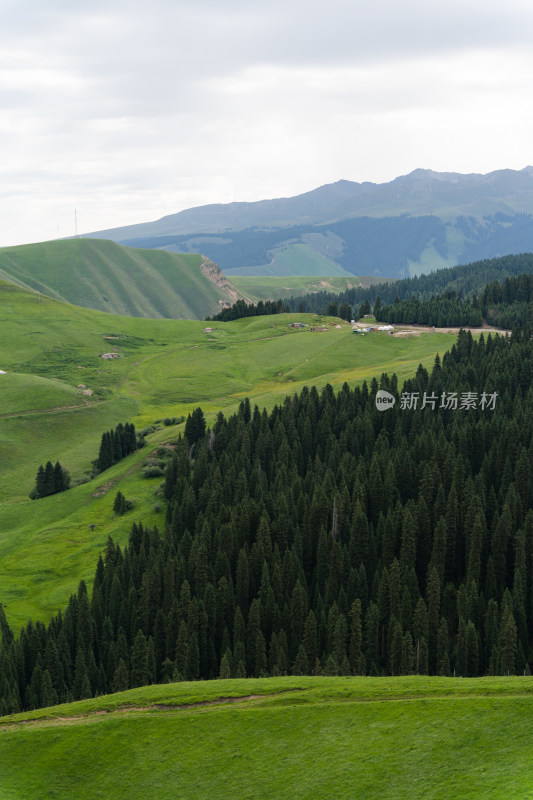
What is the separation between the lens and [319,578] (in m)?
128

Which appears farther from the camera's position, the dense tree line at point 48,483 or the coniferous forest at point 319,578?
the dense tree line at point 48,483

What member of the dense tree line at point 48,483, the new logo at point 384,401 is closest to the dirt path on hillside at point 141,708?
the new logo at point 384,401

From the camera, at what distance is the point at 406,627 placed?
359 ft

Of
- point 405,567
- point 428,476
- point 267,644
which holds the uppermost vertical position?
point 428,476

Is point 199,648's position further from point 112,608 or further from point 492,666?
point 492,666

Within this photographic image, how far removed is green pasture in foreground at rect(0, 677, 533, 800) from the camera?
54781 millimetres

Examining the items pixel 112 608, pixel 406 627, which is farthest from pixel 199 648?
pixel 406 627

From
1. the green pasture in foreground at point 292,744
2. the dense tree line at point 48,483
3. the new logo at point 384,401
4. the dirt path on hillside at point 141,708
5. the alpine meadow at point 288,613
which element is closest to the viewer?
the green pasture in foreground at point 292,744

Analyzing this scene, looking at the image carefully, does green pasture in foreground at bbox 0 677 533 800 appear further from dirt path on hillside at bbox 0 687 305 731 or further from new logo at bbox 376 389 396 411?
new logo at bbox 376 389 396 411

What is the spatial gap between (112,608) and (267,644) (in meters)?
26.8

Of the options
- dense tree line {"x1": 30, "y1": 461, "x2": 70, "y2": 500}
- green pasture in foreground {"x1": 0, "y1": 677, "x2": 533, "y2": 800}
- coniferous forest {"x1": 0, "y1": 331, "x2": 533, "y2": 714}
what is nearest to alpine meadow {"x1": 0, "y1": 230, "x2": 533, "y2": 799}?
green pasture in foreground {"x1": 0, "y1": 677, "x2": 533, "y2": 800}

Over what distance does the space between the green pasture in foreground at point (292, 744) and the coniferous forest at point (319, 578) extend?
27.5m

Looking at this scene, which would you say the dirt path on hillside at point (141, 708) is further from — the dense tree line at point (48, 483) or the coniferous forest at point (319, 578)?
the dense tree line at point (48, 483)

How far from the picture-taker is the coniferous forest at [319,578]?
104 meters
